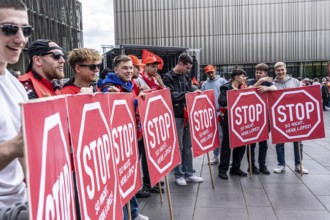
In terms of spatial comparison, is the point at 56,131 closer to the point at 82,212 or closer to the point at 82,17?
the point at 82,212

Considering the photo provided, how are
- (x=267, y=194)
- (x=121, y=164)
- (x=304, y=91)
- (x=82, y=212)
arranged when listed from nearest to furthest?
(x=82, y=212) < (x=121, y=164) < (x=267, y=194) < (x=304, y=91)

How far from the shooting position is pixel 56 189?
150 centimetres

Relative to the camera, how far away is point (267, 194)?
16.7ft

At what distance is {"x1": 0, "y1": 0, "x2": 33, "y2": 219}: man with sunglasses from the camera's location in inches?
63.8

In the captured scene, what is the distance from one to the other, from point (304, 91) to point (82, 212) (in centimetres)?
505

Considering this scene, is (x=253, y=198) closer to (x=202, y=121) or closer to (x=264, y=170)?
(x=202, y=121)

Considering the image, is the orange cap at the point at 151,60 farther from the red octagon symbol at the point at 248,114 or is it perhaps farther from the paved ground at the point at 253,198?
the paved ground at the point at 253,198

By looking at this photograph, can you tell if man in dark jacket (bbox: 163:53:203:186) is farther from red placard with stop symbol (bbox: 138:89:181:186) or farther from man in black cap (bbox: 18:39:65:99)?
man in black cap (bbox: 18:39:65:99)

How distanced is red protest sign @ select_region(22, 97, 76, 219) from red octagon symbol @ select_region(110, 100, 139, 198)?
1.05 metres

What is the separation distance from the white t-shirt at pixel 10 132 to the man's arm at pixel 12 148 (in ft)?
0.66

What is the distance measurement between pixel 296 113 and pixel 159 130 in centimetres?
310

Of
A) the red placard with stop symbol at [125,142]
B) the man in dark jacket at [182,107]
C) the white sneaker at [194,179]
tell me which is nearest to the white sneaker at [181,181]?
the man in dark jacket at [182,107]

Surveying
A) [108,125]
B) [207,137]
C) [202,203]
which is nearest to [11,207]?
[108,125]

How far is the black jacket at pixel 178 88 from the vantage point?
5.59 metres
